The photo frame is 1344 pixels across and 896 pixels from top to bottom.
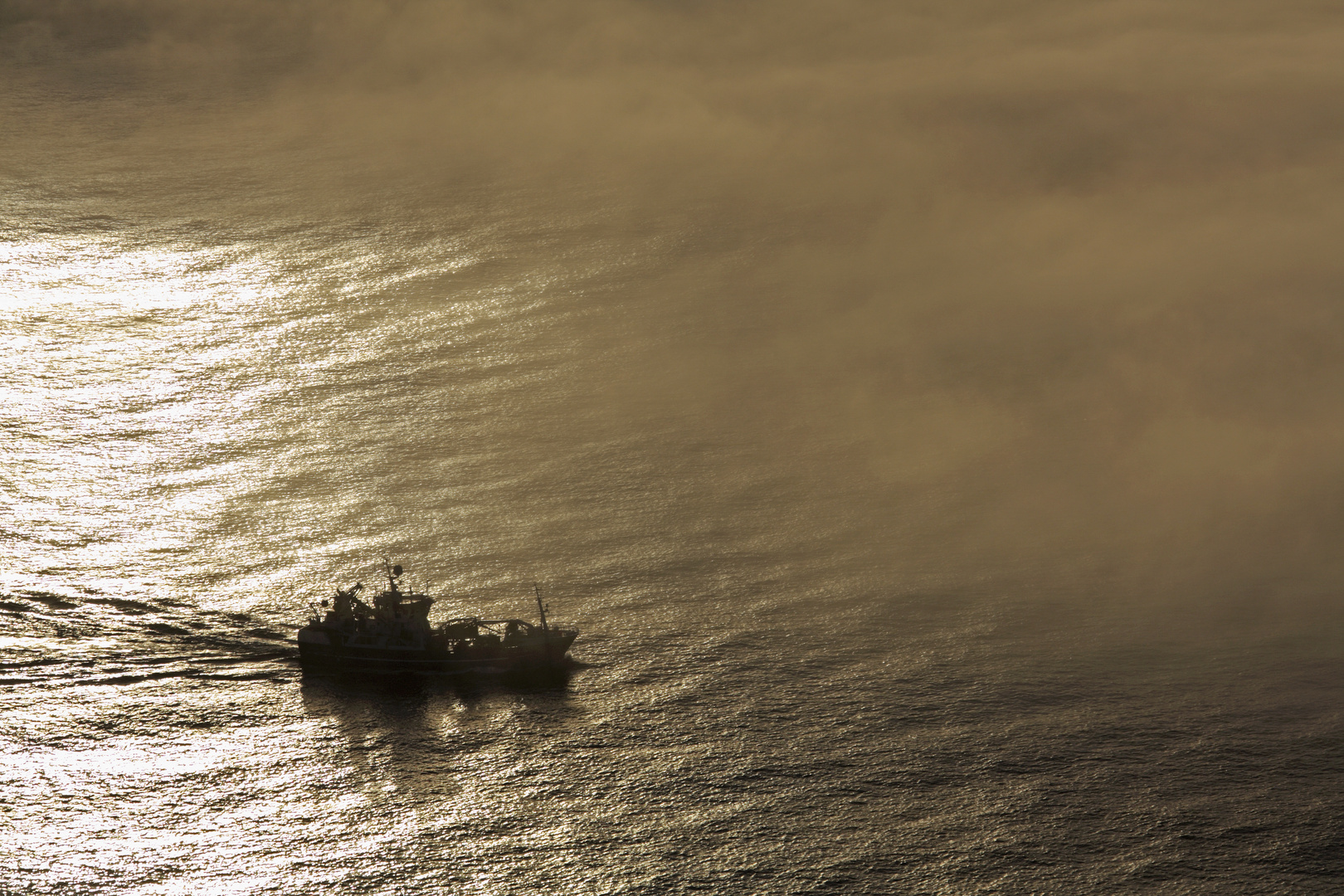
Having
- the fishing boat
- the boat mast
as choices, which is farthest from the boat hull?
the boat mast

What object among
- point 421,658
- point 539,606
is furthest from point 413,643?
point 539,606

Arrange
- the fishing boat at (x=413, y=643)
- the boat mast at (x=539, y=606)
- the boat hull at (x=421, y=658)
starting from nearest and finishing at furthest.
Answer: the boat hull at (x=421, y=658) → the fishing boat at (x=413, y=643) → the boat mast at (x=539, y=606)

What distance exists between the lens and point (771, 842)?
4916 inches

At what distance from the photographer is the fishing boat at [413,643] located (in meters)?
152

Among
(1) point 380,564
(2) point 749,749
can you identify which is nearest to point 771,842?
(2) point 749,749

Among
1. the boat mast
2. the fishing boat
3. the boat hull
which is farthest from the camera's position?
the boat mast

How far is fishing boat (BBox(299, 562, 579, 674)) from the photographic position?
152m

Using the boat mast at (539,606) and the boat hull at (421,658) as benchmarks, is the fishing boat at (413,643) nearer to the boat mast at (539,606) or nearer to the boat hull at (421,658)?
the boat hull at (421,658)

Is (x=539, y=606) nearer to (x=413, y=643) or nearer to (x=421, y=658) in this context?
(x=421, y=658)

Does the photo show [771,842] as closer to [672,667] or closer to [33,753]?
[672,667]

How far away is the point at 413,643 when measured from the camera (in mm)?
154250

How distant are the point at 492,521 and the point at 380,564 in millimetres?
16298

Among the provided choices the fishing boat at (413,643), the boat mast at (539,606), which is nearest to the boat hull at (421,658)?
the fishing boat at (413,643)

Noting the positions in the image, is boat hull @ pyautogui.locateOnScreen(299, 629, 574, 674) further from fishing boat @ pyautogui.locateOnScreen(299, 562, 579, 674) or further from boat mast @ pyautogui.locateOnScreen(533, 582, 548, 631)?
boat mast @ pyautogui.locateOnScreen(533, 582, 548, 631)
